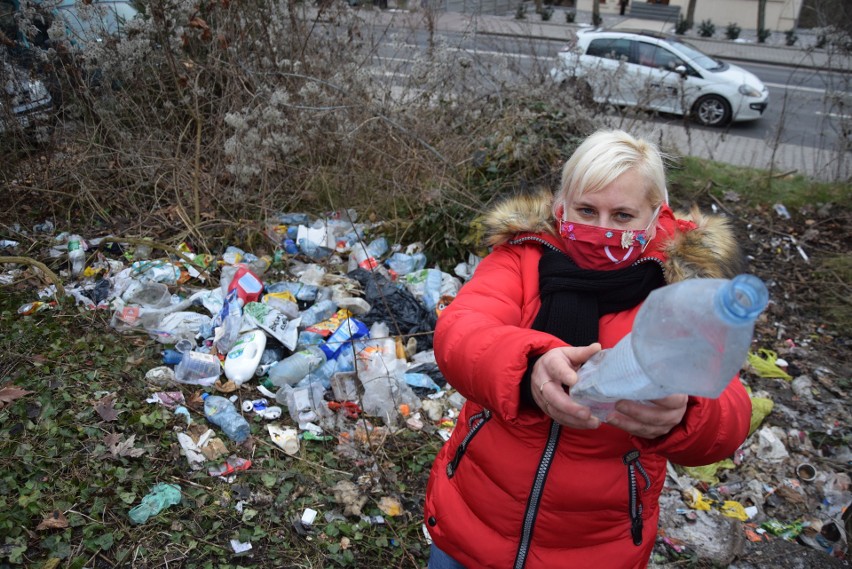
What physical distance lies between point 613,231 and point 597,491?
26.0 inches

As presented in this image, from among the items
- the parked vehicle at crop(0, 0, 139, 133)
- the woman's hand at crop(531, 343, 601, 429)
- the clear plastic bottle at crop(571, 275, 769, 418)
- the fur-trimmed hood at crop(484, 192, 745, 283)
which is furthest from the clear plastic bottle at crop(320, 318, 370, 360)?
the parked vehicle at crop(0, 0, 139, 133)

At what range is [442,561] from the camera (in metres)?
1.89

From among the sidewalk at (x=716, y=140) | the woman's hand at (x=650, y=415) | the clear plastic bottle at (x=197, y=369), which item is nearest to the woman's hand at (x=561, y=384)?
the woman's hand at (x=650, y=415)

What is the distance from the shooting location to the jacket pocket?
1740 mm

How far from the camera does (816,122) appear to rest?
35.2 feet

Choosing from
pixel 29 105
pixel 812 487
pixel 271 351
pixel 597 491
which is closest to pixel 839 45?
pixel 812 487

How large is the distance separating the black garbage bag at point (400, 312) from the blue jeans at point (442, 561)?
230 centimetres

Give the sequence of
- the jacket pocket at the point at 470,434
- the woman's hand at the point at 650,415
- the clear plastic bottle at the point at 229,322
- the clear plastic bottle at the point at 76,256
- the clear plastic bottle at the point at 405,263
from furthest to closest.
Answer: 1. the clear plastic bottle at the point at 405,263
2. the clear plastic bottle at the point at 76,256
3. the clear plastic bottle at the point at 229,322
4. the jacket pocket at the point at 470,434
5. the woman's hand at the point at 650,415

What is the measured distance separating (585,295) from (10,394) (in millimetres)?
2839

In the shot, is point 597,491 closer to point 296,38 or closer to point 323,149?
point 323,149

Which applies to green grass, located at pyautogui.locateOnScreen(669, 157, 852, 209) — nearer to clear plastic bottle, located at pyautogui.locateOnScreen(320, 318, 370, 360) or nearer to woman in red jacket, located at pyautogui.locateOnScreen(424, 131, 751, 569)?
clear plastic bottle, located at pyautogui.locateOnScreen(320, 318, 370, 360)

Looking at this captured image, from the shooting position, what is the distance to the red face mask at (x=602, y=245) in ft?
5.43

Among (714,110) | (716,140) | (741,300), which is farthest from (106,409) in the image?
(714,110)

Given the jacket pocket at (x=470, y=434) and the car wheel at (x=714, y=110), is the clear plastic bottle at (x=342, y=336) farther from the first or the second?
the car wheel at (x=714, y=110)
